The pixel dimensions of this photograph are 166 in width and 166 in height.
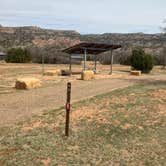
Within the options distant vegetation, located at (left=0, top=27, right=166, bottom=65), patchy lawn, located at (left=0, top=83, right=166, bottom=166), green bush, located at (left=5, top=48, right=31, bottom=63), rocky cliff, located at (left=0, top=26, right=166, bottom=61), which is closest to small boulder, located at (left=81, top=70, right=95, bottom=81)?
patchy lawn, located at (left=0, top=83, right=166, bottom=166)

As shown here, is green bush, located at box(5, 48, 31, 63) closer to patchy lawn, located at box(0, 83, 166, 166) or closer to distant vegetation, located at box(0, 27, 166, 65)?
distant vegetation, located at box(0, 27, 166, 65)

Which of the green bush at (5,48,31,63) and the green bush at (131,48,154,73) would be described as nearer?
the green bush at (131,48,154,73)

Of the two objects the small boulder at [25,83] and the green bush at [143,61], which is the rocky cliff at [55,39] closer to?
the green bush at [143,61]

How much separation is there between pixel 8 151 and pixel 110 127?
3.13 m

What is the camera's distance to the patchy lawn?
859 cm

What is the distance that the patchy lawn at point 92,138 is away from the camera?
338 inches

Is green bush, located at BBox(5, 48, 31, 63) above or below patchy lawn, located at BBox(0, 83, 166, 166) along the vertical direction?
above

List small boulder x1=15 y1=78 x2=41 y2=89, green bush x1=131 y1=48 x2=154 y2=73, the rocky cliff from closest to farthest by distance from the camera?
small boulder x1=15 y1=78 x2=41 y2=89 → green bush x1=131 y1=48 x2=154 y2=73 → the rocky cliff

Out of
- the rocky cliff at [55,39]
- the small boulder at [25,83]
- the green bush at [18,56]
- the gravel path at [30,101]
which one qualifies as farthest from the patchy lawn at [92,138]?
the rocky cliff at [55,39]

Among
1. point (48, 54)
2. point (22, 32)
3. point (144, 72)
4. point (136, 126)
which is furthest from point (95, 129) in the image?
point (22, 32)

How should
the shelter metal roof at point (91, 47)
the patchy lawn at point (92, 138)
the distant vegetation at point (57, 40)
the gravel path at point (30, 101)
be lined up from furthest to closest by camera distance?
the distant vegetation at point (57, 40), the shelter metal roof at point (91, 47), the gravel path at point (30, 101), the patchy lawn at point (92, 138)

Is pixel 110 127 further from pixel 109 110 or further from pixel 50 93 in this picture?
pixel 50 93

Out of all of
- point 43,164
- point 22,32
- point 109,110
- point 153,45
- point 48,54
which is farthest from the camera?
point 22,32

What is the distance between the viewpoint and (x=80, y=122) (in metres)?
11.0
